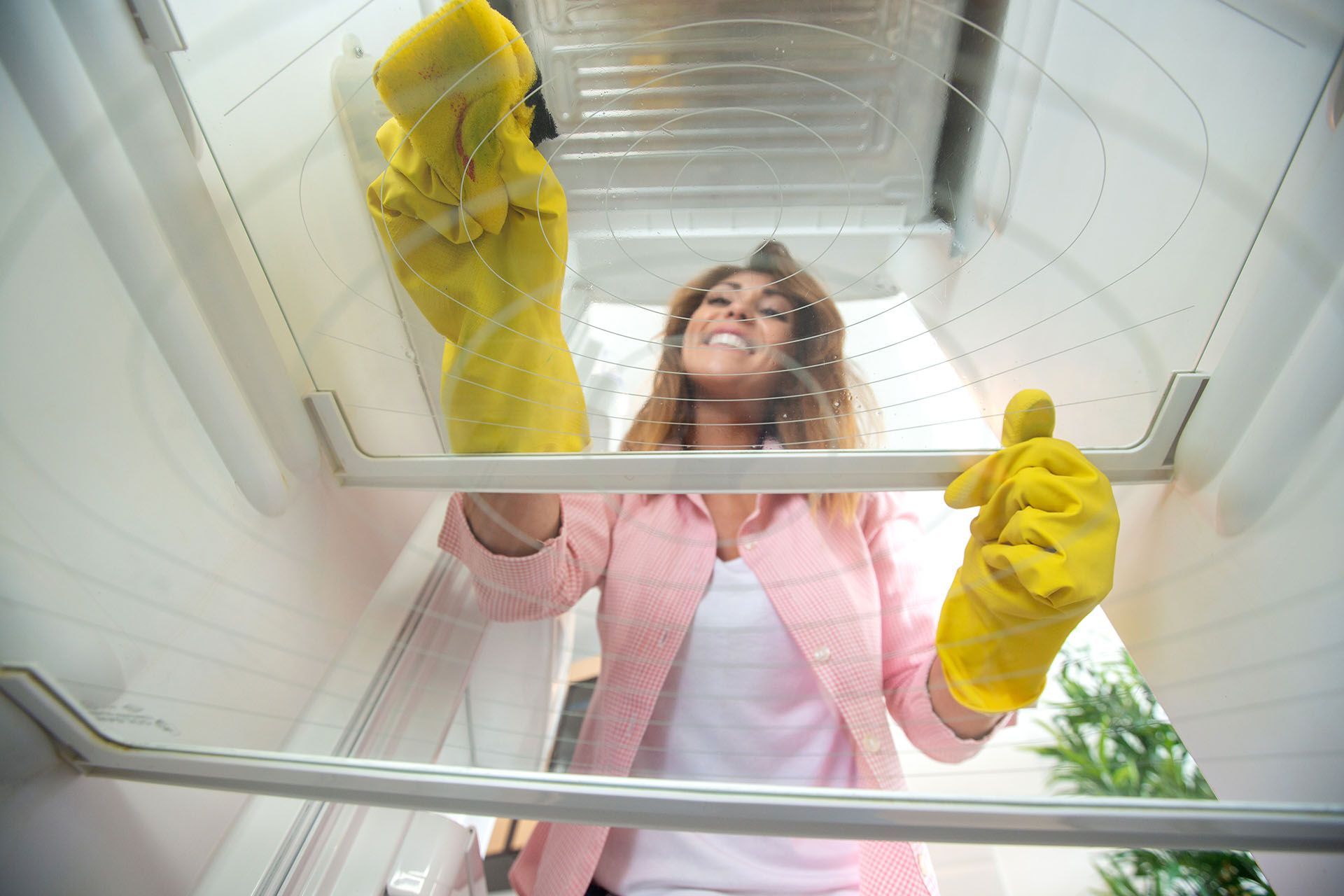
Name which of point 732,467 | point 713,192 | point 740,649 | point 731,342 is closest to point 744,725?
point 740,649

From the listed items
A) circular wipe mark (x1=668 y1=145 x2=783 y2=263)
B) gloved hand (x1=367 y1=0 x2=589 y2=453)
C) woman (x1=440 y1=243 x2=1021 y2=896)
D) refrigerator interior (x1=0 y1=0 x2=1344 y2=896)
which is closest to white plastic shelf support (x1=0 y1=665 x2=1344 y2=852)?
refrigerator interior (x1=0 y1=0 x2=1344 y2=896)

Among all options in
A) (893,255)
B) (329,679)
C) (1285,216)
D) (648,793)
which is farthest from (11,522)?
(1285,216)

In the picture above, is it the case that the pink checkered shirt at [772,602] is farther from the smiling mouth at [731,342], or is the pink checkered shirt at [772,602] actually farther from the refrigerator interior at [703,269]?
the smiling mouth at [731,342]

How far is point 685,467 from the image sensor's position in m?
0.58

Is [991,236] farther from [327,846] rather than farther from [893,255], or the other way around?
[327,846]

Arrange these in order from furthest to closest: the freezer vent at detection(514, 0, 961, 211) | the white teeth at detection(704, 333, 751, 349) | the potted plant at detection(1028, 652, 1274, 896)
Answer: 1. the potted plant at detection(1028, 652, 1274, 896)
2. the white teeth at detection(704, 333, 751, 349)
3. the freezer vent at detection(514, 0, 961, 211)

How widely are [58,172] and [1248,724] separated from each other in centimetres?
91

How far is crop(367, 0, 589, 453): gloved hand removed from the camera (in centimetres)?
45

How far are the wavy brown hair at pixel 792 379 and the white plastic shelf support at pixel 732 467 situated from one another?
2 cm

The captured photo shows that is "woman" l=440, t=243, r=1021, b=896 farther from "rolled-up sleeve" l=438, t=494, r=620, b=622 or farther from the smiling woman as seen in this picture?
the smiling woman

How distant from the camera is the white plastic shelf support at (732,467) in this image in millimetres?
552

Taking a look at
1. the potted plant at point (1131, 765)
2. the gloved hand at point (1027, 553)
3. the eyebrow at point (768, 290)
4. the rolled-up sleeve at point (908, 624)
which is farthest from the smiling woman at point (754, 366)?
the potted plant at point (1131, 765)

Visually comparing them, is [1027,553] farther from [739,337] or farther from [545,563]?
[545,563]

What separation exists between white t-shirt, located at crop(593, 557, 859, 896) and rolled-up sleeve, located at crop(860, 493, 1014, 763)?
0.27 ft
